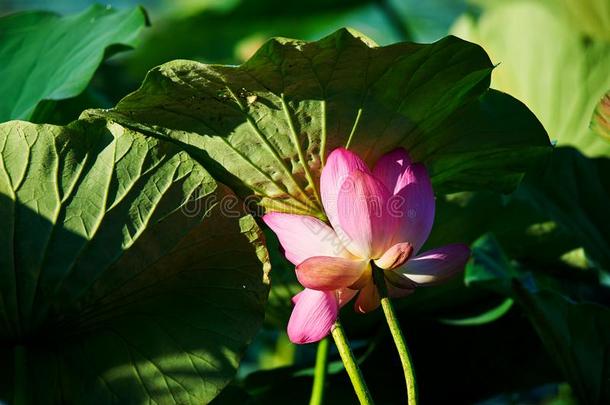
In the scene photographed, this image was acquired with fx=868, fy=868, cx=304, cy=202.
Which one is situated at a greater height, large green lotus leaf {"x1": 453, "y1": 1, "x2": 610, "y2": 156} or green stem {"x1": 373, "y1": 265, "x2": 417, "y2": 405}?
green stem {"x1": 373, "y1": 265, "x2": 417, "y2": 405}

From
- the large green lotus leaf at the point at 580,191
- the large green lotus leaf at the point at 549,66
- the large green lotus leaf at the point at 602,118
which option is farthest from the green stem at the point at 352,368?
the large green lotus leaf at the point at 549,66

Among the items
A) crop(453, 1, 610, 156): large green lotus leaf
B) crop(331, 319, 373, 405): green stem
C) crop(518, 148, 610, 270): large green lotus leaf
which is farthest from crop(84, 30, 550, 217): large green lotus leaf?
crop(453, 1, 610, 156): large green lotus leaf

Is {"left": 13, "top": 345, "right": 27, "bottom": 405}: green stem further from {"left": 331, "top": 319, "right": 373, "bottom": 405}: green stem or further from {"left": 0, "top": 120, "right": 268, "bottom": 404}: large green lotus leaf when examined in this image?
Result: {"left": 331, "top": 319, "right": 373, "bottom": 405}: green stem

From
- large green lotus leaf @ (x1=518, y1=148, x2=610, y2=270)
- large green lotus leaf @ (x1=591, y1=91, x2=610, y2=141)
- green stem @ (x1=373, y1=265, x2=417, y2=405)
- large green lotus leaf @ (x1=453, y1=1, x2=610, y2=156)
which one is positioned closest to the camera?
green stem @ (x1=373, y1=265, x2=417, y2=405)

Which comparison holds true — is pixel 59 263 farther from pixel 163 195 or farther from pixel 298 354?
pixel 298 354

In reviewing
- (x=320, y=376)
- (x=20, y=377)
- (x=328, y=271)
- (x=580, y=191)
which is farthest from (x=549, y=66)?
(x=20, y=377)

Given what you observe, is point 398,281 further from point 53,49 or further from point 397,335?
point 53,49
